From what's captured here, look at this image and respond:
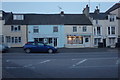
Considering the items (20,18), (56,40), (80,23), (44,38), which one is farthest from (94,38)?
(20,18)

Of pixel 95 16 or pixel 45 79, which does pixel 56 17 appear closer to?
pixel 95 16

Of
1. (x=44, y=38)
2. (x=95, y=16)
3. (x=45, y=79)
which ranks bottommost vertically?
(x=45, y=79)

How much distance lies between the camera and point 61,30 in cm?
3419

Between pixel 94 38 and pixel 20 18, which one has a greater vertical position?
pixel 20 18

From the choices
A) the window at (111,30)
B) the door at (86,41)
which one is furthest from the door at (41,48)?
the window at (111,30)

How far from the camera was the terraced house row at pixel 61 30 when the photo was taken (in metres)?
33.9

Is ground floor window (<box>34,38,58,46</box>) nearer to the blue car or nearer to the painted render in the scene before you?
the painted render

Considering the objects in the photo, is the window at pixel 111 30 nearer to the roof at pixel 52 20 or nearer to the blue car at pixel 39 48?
the roof at pixel 52 20

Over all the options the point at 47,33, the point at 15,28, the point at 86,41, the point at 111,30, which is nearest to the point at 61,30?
the point at 47,33

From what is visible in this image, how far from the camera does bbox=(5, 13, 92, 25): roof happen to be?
1358 inches

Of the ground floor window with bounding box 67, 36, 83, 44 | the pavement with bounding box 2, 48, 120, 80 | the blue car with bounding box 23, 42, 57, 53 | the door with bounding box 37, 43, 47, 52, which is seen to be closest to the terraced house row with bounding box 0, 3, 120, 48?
the ground floor window with bounding box 67, 36, 83, 44

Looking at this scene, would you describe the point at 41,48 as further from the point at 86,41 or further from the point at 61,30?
the point at 86,41

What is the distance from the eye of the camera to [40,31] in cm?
3400

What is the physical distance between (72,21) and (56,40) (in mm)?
5535
